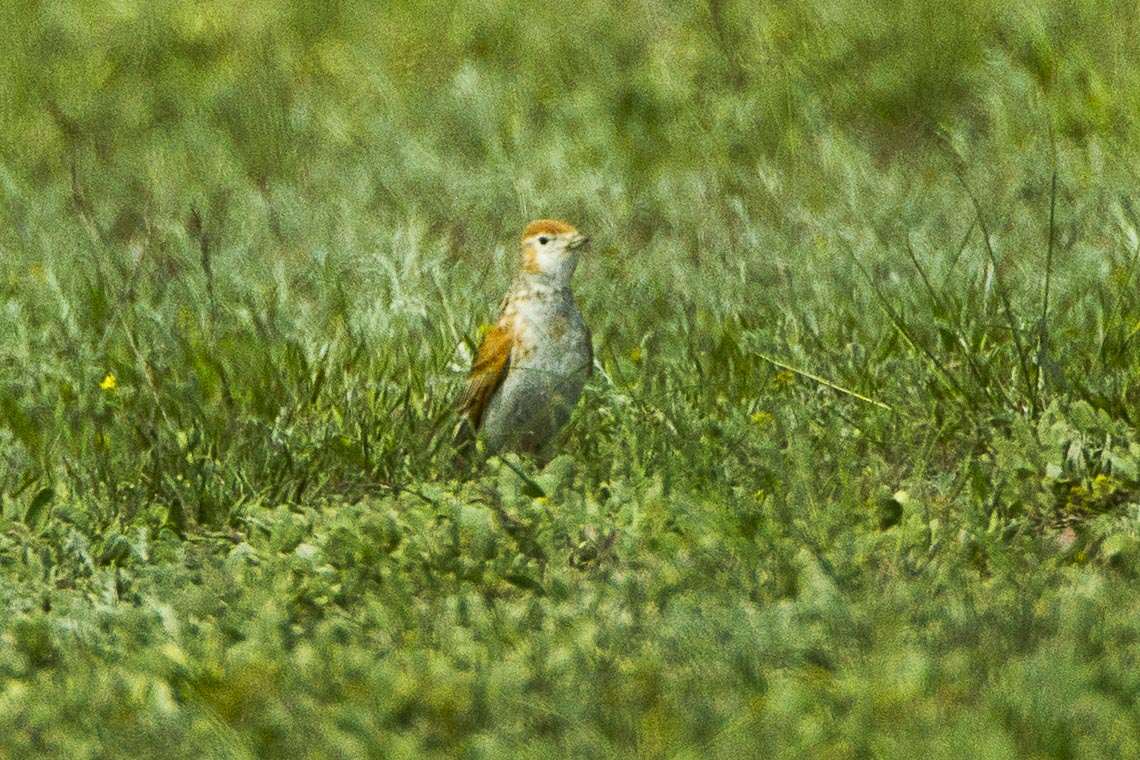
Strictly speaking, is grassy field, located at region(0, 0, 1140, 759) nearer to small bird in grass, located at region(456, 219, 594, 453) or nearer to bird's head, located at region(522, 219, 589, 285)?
small bird in grass, located at region(456, 219, 594, 453)

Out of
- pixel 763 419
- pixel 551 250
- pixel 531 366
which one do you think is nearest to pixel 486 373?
pixel 531 366

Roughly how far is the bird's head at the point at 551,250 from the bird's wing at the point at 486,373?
0.26 meters

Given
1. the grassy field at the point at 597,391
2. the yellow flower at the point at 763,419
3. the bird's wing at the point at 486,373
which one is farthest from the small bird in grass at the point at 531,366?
the yellow flower at the point at 763,419

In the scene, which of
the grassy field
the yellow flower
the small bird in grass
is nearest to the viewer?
the grassy field

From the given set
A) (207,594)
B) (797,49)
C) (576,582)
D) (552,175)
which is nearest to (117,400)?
(207,594)

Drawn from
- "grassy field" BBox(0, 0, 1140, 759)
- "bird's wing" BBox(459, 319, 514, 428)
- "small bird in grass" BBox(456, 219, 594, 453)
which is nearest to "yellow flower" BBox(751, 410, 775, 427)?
"grassy field" BBox(0, 0, 1140, 759)

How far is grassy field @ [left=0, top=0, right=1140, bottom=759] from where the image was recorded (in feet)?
12.1

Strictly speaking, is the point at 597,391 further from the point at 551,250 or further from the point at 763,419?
the point at 551,250

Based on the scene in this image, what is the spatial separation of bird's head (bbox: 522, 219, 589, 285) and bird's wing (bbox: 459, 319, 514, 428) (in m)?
0.26

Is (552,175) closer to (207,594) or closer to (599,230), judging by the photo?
(599,230)

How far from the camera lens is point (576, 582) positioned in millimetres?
4543

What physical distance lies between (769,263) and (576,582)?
119 inches

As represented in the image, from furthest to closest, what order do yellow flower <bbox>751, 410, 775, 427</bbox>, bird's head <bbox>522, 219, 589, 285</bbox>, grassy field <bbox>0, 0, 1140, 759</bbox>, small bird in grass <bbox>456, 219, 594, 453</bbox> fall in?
bird's head <bbox>522, 219, 589, 285</bbox> < small bird in grass <bbox>456, 219, 594, 453</bbox> < yellow flower <bbox>751, 410, 775, 427</bbox> < grassy field <bbox>0, 0, 1140, 759</bbox>

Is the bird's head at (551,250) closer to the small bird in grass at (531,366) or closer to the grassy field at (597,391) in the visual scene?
the small bird in grass at (531,366)
